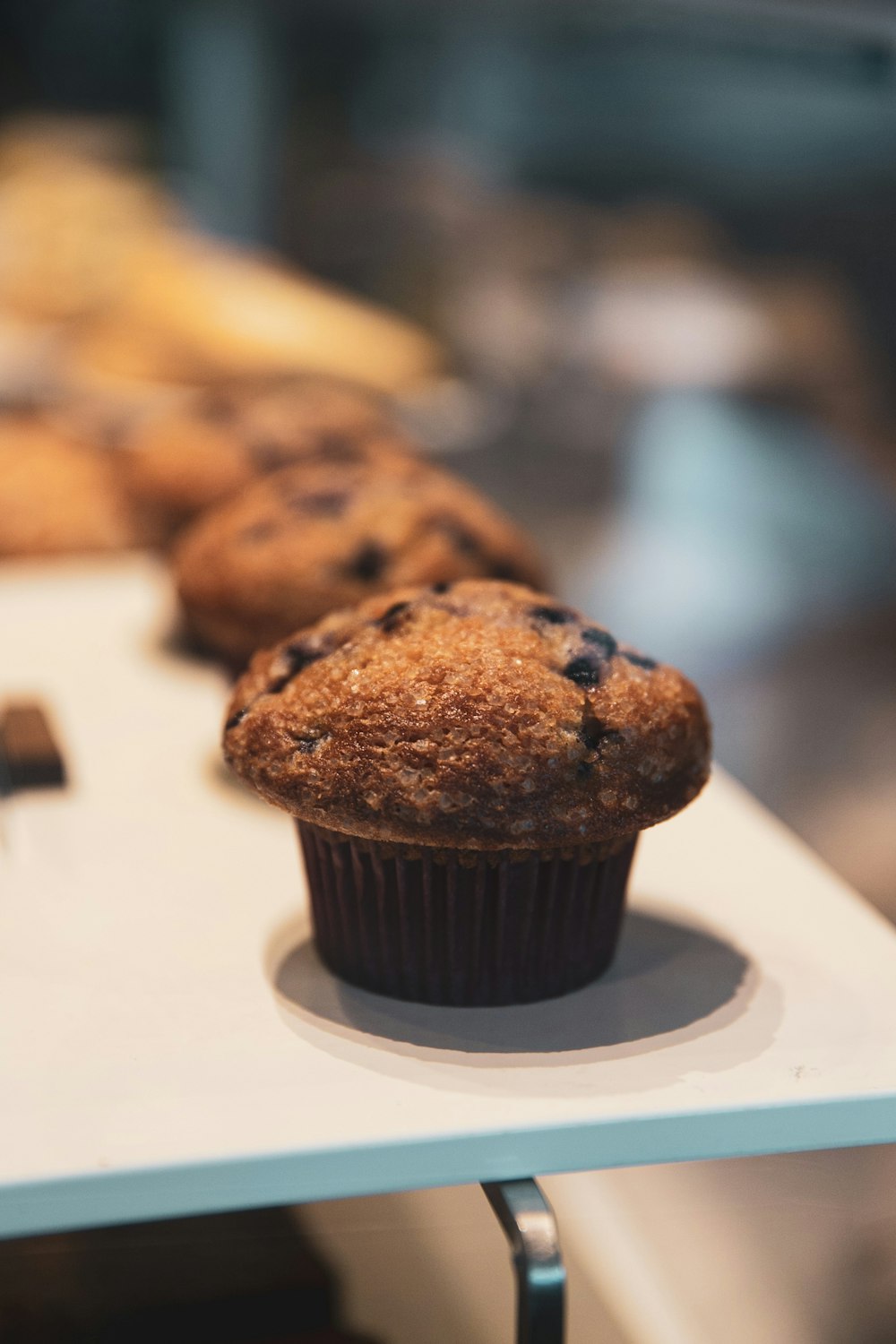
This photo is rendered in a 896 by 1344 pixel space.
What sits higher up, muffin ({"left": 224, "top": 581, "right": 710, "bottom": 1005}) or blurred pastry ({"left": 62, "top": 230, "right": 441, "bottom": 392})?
muffin ({"left": 224, "top": 581, "right": 710, "bottom": 1005})

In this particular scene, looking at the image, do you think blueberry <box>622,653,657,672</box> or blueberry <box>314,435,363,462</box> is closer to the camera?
blueberry <box>622,653,657,672</box>

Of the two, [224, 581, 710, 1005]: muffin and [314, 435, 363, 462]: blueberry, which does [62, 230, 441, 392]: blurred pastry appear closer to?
[314, 435, 363, 462]: blueberry

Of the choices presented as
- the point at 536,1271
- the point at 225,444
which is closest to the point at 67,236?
the point at 225,444

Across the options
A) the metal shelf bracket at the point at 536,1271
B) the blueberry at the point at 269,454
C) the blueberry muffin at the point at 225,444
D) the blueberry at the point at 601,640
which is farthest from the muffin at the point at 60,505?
the metal shelf bracket at the point at 536,1271

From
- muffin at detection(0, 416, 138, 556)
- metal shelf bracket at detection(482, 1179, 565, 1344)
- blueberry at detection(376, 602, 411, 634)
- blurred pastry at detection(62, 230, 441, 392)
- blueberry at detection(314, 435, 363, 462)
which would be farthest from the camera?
blurred pastry at detection(62, 230, 441, 392)

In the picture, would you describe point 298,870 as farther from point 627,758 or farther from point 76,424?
point 76,424

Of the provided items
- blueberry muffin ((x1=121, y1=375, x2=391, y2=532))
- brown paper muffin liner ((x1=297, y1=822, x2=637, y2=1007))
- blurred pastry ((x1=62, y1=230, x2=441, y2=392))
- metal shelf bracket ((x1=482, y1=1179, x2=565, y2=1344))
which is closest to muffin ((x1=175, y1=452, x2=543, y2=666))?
blueberry muffin ((x1=121, y1=375, x2=391, y2=532))

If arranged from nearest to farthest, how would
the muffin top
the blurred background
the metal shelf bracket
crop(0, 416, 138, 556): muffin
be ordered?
the metal shelf bracket
the muffin top
the blurred background
crop(0, 416, 138, 556): muffin

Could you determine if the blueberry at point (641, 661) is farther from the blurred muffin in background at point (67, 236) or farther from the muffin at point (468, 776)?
the blurred muffin in background at point (67, 236)
